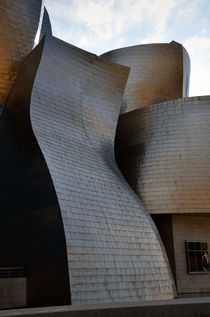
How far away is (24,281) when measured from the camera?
10789mm

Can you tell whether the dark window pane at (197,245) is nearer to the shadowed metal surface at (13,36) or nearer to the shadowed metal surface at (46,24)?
the shadowed metal surface at (13,36)

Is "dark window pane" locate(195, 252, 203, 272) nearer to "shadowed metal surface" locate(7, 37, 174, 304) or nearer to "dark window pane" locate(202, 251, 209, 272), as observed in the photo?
"dark window pane" locate(202, 251, 209, 272)

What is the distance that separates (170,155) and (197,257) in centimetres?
485

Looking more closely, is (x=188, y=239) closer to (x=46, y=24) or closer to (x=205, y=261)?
(x=205, y=261)

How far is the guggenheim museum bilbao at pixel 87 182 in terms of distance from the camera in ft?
35.0

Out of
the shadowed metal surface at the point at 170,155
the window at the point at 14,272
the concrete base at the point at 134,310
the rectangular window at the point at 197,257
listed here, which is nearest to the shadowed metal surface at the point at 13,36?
the shadowed metal surface at the point at 170,155

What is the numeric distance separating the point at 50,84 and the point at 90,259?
7.04 metres

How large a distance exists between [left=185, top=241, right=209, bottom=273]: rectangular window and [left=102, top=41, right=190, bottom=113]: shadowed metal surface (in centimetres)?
984

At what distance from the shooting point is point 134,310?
453cm

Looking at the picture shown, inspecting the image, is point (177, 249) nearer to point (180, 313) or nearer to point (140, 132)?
point (140, 132)

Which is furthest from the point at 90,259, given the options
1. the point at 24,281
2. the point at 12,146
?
the point at 12,146

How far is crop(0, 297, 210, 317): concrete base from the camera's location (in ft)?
13.8

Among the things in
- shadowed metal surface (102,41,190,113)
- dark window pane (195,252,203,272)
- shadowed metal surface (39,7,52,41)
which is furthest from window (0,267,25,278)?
shadowed metal surface (102,41,190,113)

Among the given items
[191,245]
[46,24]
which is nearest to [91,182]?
[191,245]
